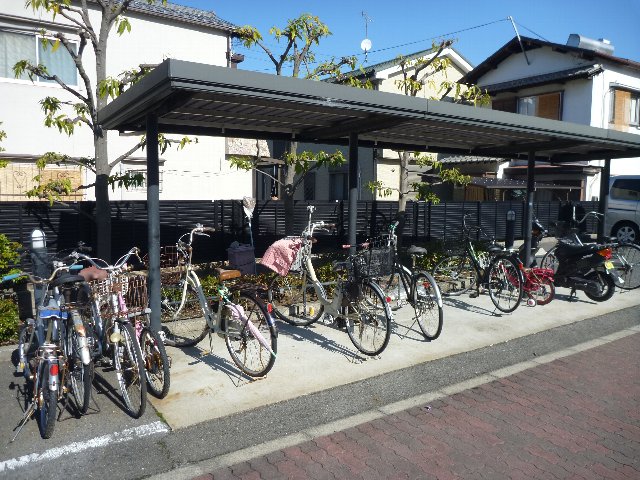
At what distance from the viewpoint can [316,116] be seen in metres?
6.34

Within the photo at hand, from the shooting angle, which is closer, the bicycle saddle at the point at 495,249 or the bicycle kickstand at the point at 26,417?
the bicycle kickstand at the point at 26,417

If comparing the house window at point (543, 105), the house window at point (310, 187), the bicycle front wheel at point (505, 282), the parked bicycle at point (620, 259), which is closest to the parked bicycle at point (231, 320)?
the bicycle front wheel at point (505, 282)

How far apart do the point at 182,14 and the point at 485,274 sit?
36.3ft

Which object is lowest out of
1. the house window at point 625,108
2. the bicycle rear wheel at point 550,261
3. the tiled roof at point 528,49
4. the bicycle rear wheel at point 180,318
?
the bicycle rear wheel at point 180,318

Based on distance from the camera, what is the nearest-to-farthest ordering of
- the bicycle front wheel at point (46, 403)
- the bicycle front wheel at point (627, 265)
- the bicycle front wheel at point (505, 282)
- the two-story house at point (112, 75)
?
the bicycle front wheel at point (46, 403)
the bicycle front wheel at point (505, 282)
the bicycle front wheel at point (627, 265)
the two-story house at point (112, 75)

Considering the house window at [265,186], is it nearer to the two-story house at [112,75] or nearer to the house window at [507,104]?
the two-story house at [112,75]

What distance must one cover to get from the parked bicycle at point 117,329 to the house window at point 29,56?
9.39 metres

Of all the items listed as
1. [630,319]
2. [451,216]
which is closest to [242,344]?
[630,319]

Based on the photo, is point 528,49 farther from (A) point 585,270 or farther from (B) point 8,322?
(B) point 8,322

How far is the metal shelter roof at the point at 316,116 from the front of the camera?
15.0 ft

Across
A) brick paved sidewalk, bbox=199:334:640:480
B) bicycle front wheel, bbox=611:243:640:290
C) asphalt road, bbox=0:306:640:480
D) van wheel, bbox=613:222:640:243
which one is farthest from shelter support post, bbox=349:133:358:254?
van wheel, bbox=613:222:640:243

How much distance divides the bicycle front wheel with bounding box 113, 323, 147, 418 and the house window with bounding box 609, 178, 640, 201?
571 inches

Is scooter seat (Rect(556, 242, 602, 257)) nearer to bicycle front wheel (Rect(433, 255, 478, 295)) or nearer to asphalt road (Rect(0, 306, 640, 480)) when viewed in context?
bicycle front wheel (Rect(433, 255, 478, 295))

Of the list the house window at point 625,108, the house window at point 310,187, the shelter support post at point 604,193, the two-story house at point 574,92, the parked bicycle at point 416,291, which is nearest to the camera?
the parked bicycle at point 416,291
